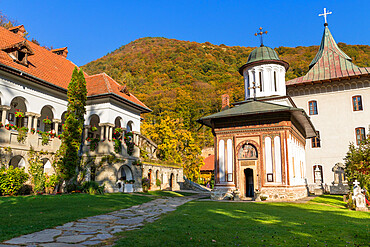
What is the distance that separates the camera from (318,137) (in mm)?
31641

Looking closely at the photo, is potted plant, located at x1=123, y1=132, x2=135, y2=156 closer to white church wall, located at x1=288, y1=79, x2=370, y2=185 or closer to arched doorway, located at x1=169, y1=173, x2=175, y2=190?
arched doorway, located at x1=169, y1=173, x2=175, y2=190

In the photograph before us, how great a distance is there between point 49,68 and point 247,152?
635 inches

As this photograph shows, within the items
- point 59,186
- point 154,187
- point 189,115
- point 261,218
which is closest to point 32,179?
point 59,186

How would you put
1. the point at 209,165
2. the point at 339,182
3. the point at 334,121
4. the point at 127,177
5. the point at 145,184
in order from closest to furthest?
the point at 127,177 → the point at 145,184 → the point at 339,182 → the point at 334,121 → the point at 209,165

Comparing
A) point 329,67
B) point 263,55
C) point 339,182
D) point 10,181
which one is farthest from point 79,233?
point 329,67

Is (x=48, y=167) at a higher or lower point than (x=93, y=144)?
lower

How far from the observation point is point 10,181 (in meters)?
16.2

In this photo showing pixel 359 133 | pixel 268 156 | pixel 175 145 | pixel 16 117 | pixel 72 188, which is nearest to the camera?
pixel 268 156

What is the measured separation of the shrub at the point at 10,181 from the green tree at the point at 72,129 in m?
2.69

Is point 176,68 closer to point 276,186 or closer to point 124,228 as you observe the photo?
point 276,186

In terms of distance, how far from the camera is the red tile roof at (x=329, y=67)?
101 ft

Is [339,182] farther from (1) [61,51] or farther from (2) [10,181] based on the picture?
(1) [61,51]

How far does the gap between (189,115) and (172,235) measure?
52.3m

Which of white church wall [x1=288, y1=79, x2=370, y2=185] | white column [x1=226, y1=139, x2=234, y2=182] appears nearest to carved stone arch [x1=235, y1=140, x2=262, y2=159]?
white column [x1=226, y1=139, x2=234, y2=182]
